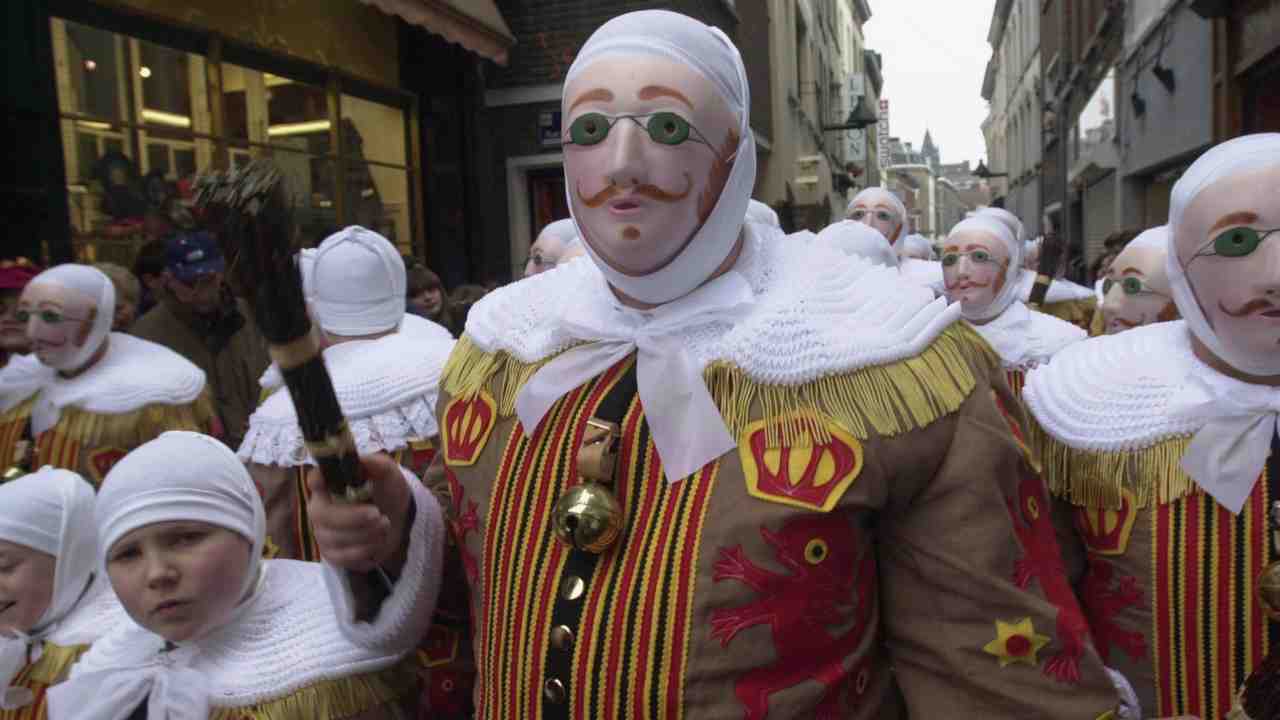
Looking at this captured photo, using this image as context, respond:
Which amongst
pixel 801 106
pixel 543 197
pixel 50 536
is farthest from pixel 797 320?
pixel 801 106

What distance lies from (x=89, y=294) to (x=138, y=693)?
2725 mm

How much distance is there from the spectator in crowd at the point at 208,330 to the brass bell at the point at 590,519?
13.0 ft

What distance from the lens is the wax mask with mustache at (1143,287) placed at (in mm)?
3611

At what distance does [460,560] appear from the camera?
6.46 ft

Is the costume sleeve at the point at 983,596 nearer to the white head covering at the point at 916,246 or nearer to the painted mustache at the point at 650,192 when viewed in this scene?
the painted mustache at the point at 650,192

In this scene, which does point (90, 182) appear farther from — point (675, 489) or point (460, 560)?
point (675, 489)


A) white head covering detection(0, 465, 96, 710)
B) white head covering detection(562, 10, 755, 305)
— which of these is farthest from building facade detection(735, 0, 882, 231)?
white head covering detection(562, 10, 755, 305)

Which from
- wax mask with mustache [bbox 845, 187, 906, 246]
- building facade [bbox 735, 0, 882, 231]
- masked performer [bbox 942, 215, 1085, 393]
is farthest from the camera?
building facade [bbox 735, 0, 882, 231]

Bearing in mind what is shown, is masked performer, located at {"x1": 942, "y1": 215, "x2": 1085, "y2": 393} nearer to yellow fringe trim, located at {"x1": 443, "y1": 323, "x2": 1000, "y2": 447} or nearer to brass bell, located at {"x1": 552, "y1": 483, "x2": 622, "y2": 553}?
yellow fringe trim, located at {"x1": 443, "y1": 323, "x2": 1000, "y2": 447}

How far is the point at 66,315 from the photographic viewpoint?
14.1 ft

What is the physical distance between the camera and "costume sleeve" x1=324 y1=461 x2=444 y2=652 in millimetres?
1812

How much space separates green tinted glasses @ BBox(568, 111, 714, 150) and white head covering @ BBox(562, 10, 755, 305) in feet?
0.30

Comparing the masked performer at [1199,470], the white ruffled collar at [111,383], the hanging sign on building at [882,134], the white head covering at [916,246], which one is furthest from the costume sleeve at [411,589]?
the hanging sign on building at [882,134]

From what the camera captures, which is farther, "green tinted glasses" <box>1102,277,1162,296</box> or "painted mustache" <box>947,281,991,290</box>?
"painted mustache" <box>947,281,991,290</box>
